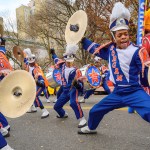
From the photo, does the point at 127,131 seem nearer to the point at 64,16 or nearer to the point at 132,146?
the point at 132,146

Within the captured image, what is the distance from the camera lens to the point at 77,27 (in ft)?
14.4

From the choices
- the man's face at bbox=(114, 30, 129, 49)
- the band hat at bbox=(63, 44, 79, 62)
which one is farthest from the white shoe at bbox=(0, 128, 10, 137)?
the man's face at bbox=(114, 30, 129, 49)

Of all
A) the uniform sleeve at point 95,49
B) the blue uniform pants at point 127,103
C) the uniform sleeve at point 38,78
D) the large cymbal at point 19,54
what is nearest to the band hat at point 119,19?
the uniform sleeve at point 95,49

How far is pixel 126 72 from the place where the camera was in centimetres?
387

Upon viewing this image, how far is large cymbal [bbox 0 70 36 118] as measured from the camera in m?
3.81

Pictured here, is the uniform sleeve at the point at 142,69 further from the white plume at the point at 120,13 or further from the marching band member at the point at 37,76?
the marching band member at the point at 37,76

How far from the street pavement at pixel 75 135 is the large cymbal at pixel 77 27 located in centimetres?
168

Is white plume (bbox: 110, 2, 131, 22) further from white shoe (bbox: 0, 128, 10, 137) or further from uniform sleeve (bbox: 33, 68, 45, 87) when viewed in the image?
uniform sleeve (bbox: 33, 68, 45, 87)

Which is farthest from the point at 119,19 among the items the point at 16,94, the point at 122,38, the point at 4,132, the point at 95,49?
the point at 4,132

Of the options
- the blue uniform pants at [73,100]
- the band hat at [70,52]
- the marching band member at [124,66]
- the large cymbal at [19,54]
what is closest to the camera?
the marching band member at [124,66]

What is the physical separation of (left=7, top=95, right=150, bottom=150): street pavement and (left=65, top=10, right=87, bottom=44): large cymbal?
5.50ft

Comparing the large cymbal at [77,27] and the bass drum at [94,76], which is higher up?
the large cymbal at [77,27]

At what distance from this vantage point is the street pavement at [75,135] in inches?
167

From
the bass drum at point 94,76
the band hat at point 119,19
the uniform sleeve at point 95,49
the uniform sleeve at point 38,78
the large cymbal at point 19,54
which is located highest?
the band hat at point 119,19
